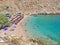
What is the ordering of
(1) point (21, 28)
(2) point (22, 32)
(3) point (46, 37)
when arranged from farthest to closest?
(1) point (21, 28) → (2) point (22, 32) → (3) point (46, 37)

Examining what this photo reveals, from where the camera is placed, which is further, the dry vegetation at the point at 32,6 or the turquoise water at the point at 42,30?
the dry vegetation at the point at 32,6

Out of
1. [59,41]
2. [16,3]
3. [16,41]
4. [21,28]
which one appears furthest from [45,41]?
[16,3]

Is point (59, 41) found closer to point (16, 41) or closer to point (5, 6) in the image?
point (16, 41)

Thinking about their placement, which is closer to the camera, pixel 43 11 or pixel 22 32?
pixel 22 32

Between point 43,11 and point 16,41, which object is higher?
point 16,41

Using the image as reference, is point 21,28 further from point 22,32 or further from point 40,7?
point 40,7

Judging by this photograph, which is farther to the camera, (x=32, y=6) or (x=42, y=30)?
(x=32, y=6)

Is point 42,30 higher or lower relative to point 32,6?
higher

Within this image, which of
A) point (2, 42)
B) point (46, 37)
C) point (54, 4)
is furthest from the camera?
point (54, 4)

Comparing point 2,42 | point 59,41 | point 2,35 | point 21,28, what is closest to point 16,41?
point 2,42

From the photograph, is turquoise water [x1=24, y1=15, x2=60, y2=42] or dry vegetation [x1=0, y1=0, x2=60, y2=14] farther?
dry vegetation [x1=0, y1=0, x2=60, y2=14]
